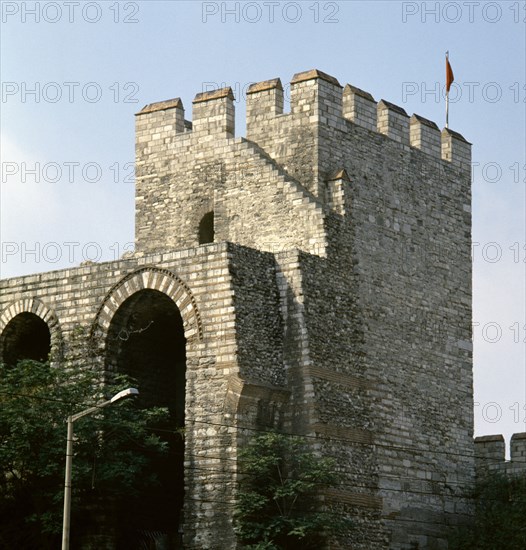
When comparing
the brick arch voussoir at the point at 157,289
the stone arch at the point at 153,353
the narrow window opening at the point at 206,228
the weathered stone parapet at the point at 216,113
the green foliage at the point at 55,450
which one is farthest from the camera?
the narrow window opening at the point at 206,228

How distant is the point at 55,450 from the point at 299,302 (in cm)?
582

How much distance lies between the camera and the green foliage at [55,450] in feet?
117

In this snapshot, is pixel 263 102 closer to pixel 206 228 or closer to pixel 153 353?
pixel 206 228

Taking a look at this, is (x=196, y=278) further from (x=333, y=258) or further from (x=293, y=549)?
(x=293, y=549)

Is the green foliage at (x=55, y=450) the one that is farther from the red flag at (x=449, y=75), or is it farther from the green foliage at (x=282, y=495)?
the red flag at (x=449, y=75)

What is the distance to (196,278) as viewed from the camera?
121 feet

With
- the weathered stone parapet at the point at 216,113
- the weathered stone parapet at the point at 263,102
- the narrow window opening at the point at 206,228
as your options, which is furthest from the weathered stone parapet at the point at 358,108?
the narrow window opening at the point at 206,228

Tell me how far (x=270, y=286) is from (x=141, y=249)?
5086 mm

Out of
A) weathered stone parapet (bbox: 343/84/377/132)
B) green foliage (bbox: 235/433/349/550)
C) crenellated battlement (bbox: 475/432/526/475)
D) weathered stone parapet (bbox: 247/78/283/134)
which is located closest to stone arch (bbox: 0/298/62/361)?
green foliage (bbox: 235/433/349/550)

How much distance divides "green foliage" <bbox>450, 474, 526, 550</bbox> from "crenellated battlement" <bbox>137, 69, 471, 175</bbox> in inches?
310

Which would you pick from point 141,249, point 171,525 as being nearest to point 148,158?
point 141,249

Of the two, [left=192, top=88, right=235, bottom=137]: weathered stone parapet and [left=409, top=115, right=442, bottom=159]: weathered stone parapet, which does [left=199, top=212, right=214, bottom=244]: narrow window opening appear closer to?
[left=192, top=88, right=235, bottom=137]: weathered stone parapet

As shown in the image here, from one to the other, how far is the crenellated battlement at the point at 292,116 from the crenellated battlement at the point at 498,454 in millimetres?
6776

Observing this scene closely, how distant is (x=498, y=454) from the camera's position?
42031 mm
